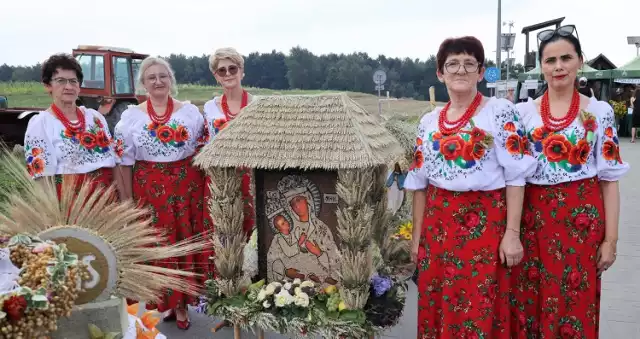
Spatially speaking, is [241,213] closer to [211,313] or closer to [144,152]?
Answer: [211,313]

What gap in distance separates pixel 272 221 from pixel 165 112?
3.72 feet

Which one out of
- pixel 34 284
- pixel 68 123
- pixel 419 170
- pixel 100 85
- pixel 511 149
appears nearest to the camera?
pixel 34 284

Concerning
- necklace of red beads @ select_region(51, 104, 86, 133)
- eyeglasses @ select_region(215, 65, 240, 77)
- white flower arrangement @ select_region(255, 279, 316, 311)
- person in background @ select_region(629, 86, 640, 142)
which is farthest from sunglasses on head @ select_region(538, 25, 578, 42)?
person in background @ select_region(629, 86, 640, 142)

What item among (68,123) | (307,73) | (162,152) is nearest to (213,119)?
(162,152)

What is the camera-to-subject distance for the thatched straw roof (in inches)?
97.5

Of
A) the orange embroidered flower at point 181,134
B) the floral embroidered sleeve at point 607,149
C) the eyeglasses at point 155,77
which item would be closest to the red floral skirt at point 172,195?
the orange embroidered flower at point 181,134

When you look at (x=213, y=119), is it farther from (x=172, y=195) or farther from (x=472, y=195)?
(x=472, y=195)

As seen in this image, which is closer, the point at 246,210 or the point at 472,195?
the point at 472,195

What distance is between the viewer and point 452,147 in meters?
2.36

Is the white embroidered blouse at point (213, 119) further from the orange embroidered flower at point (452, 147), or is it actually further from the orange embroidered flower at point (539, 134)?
the orange embroidered flower at point (539, 134)

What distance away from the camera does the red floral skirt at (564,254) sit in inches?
93.5

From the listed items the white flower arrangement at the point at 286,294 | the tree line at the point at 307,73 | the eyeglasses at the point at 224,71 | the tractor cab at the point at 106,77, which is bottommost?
the white flower arrangement at the point at 286,294

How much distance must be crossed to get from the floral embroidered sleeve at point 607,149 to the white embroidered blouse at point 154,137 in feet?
7.65

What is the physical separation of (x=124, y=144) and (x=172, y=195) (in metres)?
0.44
